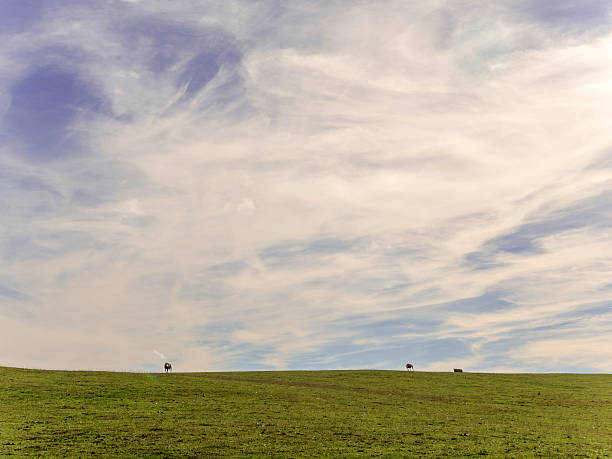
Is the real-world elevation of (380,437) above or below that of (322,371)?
below

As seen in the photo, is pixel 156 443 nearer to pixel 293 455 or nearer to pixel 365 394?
pixel 293 455

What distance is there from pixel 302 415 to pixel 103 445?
1586 centimetres

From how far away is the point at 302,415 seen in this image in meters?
41.0

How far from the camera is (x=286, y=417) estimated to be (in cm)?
4003

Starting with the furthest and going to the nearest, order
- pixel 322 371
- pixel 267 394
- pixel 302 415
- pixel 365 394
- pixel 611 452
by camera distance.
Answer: pixel 322 371
pixel 365 394
pixel 267 394
pixel 302 415
pixel 611 452

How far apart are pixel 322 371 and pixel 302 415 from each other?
116 ft

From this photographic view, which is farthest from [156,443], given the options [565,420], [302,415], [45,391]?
[565,420]

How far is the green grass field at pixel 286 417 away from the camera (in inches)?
1220

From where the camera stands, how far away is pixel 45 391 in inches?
1816

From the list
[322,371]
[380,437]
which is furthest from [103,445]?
[322,371]

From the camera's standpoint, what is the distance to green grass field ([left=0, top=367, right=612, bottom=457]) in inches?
1220

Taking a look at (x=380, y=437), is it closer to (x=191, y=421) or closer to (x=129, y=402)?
(x=191, y=421)

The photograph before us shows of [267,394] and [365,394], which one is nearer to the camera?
[267,394]

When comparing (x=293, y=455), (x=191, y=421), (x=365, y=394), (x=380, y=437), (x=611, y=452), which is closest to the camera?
(x=293, y=455)
